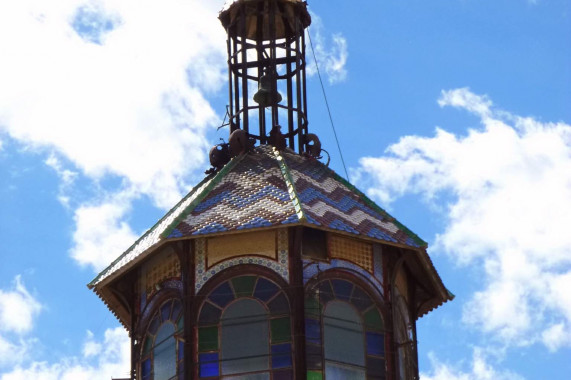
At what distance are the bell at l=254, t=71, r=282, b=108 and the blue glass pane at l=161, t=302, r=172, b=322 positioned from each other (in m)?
6.70

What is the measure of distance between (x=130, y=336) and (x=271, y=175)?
4803mm

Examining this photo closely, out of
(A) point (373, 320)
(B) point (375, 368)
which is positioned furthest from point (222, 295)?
(B) point (375, 368)

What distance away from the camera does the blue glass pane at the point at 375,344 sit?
140ft

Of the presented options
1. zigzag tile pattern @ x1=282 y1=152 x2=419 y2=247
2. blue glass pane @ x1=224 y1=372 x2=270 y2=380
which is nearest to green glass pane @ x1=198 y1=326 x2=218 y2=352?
blue glass pane @ x1=224 y1=372 x2=270 y2=380

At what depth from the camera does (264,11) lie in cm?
4838

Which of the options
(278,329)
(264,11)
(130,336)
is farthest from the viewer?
(264,11)

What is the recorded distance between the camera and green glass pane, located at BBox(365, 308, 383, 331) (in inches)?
1687

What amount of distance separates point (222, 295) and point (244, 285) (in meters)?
0.52

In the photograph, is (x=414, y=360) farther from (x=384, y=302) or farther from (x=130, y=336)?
(x=130, y=336)

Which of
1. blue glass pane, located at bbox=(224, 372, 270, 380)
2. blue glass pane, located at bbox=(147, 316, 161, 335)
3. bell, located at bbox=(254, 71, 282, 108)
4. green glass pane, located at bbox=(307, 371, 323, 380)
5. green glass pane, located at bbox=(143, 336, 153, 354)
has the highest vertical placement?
bell, located at bbox=(254, 71, 282, 108)

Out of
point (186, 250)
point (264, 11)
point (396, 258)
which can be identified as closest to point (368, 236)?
point (396, 258)

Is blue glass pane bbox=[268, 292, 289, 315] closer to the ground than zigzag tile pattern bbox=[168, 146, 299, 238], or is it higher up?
closer to the ground

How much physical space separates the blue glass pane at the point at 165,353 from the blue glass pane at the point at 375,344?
416cm

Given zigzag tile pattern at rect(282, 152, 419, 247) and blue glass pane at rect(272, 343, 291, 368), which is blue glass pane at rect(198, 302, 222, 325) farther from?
zigzag tile pattern at rect(282, 152, 419, 247)
